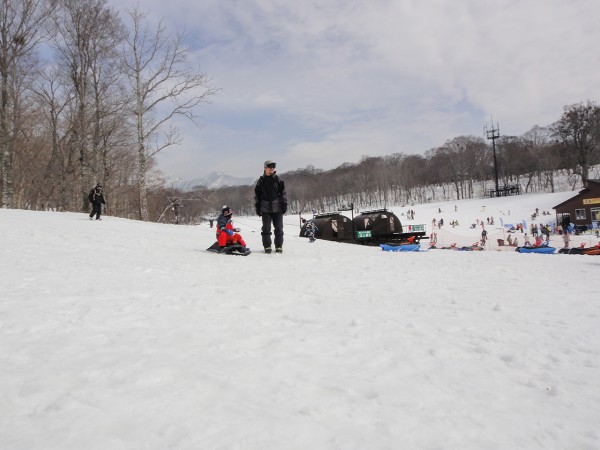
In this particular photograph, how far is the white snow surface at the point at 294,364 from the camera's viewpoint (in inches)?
60.0

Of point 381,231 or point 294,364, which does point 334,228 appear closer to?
A: point 381,231

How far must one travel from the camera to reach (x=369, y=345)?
2555 millimetres

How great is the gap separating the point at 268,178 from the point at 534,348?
22.4 ft

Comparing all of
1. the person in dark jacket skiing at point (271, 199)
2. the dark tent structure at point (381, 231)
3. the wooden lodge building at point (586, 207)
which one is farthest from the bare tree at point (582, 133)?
the person in dark jacket skiing at point (271, 199)

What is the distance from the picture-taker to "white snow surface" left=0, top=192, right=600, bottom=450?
152 cm

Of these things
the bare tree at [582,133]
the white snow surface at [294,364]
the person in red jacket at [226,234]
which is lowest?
the white snow surface at [294,364]

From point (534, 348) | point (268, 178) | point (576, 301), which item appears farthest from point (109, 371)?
point (268, 178)

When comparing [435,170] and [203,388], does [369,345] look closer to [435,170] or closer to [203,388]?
[203,388]

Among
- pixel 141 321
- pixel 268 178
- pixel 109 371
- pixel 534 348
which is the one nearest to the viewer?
pixel 109 371

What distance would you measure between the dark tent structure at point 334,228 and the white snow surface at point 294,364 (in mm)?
20742

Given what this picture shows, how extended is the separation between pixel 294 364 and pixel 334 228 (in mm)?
23401

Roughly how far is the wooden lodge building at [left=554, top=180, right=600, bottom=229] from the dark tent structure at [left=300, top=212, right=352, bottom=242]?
2736cm

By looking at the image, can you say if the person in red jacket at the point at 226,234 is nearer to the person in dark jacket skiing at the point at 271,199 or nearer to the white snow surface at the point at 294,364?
the person in dark jacket skiing at the point at 271,199

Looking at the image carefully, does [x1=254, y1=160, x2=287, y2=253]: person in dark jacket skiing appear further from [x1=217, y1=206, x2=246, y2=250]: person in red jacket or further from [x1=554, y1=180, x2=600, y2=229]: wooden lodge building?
[x1=554, y1=180, x2=600, y2=229]: wooden lodge building
